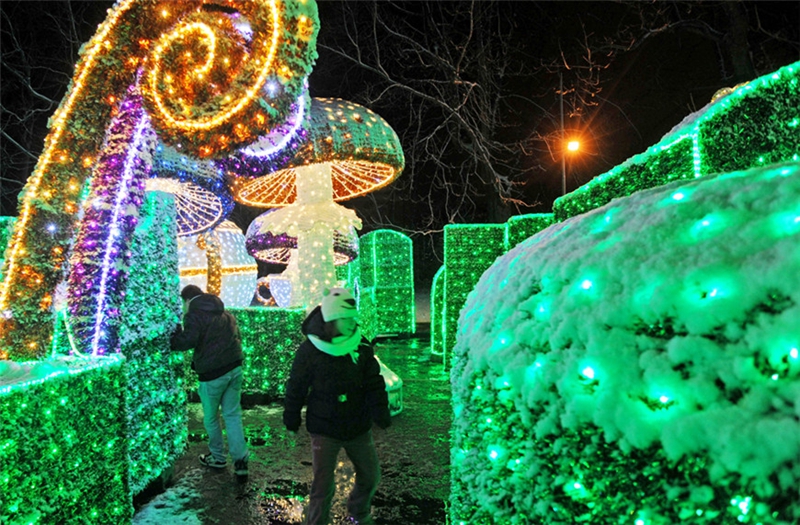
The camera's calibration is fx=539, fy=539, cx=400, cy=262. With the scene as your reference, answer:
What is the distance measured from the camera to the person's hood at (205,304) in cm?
499

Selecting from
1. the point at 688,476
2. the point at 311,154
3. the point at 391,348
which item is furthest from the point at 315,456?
the point at 391,348

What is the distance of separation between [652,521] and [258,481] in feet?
13.9

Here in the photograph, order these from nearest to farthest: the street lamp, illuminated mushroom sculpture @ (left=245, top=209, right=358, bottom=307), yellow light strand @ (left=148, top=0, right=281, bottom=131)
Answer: yellow light strand @ (left=148, top=0, right=281, bottom=131)
illuminated mushroom sculpture @ (left=245, top=209, right=358, bottom=307)
the street lamp

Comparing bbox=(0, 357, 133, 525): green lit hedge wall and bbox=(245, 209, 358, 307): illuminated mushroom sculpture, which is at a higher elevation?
bbox=(245, 209, 358, 307): illuminated mushroom sculpture

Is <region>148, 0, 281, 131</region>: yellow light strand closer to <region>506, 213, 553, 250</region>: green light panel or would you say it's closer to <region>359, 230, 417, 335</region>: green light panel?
<region>506, 213, 553, 250</region>: green light panel

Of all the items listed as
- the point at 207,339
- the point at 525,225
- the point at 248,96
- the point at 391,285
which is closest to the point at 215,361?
the point at 207,339

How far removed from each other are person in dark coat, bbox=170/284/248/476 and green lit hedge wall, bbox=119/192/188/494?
24 cm

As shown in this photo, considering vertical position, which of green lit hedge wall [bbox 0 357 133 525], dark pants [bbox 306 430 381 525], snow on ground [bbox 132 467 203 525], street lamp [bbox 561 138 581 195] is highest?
street lamp [bbox 561 138 581 195]

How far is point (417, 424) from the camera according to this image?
6742mm

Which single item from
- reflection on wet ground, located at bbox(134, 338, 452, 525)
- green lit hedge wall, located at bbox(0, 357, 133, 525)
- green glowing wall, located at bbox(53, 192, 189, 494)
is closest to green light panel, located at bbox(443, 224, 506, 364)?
reflection on wet ground, located at bbox(134, 338, 452, 525)

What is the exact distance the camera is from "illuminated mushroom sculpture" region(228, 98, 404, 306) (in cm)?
685

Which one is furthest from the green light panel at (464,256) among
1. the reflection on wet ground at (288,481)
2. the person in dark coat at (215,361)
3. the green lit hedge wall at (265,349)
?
the person in dark coat at (215,361)

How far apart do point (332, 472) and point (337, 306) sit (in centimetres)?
112

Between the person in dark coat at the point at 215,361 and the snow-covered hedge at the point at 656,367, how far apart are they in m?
3.62
